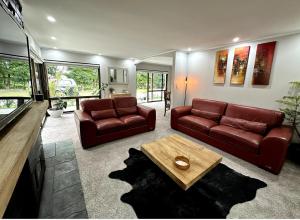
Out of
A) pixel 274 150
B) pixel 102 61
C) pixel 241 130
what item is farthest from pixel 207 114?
pixel 102 61

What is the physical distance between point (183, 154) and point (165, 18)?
7.23 ft

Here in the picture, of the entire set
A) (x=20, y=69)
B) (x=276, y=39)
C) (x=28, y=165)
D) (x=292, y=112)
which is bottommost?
(x=28, y=165)

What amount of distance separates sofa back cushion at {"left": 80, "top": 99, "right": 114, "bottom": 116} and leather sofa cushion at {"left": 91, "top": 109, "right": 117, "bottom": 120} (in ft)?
0.38

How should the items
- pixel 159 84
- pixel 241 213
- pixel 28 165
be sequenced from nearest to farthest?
pixel 28 165
pixel 241 213
pixel 159 84

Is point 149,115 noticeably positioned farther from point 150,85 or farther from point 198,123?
point 150,85

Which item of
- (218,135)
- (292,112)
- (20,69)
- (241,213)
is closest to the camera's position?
(241,213)

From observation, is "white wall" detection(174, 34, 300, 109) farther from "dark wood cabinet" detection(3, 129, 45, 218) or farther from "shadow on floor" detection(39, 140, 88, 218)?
"dark wood cabinet" detection(3, 129, 45, 218)

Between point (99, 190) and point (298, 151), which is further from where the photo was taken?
point (298, 151)

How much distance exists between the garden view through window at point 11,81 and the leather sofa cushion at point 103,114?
1.70 m

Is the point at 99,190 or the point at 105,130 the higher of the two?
the point at 105,130

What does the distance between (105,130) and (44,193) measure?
1.44 metres

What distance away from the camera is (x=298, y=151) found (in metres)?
2.38

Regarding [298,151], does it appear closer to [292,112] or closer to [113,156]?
[292,112]

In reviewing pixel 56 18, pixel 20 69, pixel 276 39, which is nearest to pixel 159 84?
pixel 276 39
